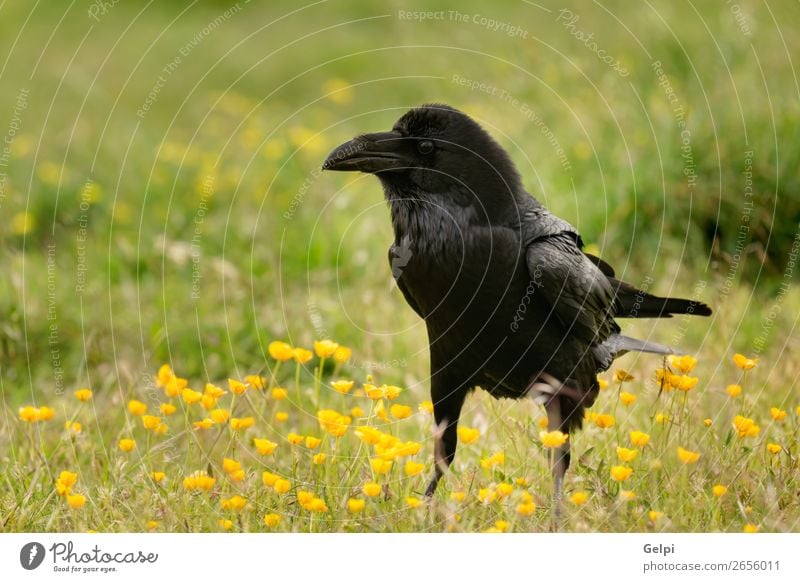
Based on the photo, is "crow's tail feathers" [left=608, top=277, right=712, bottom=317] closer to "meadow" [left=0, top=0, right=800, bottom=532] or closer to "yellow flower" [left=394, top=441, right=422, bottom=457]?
"meadow" [left=0, top=0, right=800, bottom=532]

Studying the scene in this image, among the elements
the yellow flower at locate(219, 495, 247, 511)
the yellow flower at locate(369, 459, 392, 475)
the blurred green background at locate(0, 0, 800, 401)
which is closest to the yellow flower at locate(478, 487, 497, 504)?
the yellow flower at locate(369, 459, 392, 475)

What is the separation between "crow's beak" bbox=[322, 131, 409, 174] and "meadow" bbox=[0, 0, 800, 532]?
71 centimetres

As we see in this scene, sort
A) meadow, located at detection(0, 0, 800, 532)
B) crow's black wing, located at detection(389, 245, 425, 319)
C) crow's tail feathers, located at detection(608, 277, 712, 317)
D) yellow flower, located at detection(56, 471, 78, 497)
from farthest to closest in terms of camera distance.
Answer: crow's tail feathers, located at detection(608, 277, 712, 317) → crow's black wing, located at detection(389, 245, 425, 319) → meadow, located at detection(0, 0, 800, 532) → yellow flower, located at detection(56, 471, 78, 497)

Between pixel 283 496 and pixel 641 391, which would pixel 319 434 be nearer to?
pixel 283 496

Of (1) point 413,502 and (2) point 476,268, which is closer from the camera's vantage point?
(1) point 413,502

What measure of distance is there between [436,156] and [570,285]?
28.9 inches

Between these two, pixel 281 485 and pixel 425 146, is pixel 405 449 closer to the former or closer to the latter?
pixel 281 485

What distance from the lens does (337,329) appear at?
5.92 metres

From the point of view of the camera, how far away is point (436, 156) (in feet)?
13.0

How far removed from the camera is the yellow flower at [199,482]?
3.40m

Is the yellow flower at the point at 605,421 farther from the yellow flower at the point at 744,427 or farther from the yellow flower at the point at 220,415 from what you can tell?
the yellow flower at the point at 220,415

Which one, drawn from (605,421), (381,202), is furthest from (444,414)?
(381,202)

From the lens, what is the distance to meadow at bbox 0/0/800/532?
371 centimetres

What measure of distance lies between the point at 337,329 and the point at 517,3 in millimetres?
6178
